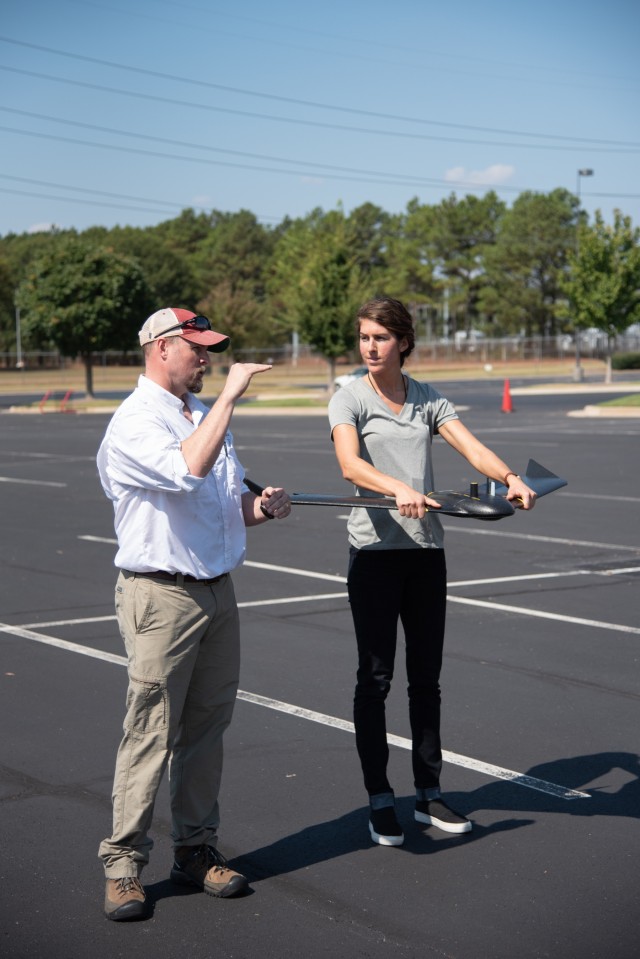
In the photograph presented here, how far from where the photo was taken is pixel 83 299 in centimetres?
4838

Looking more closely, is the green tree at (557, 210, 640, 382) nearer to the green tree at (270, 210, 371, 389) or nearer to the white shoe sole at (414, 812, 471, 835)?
the green tree at (270, 210, 371, 389)

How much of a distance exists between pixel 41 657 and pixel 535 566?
15.6ft

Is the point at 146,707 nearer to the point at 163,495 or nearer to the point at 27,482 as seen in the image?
the point at 163,495

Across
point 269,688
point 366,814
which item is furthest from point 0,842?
point 269,688

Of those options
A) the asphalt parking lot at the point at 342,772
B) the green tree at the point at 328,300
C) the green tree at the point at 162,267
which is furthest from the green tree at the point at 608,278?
the green tree at the point at 162,267

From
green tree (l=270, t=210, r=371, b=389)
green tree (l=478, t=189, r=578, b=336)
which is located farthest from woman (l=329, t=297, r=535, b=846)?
green tree (l=478, t=189, r=578, b=336)

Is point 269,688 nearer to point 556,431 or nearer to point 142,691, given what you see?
point 142,691

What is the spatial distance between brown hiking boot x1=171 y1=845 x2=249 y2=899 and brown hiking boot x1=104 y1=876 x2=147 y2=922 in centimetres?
22

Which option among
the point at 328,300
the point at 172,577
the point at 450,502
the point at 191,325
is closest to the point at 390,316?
the point at 450,502

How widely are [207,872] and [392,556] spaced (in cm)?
131

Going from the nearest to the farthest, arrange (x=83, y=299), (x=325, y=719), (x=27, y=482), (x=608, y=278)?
(x=325, y=719) < (x=27, y=482) < (x=83, y=299) < (x=608, y=278)

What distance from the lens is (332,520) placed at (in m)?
13.6

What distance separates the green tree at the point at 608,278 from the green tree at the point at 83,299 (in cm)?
1889

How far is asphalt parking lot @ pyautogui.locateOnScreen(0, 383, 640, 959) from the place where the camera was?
3.78m
